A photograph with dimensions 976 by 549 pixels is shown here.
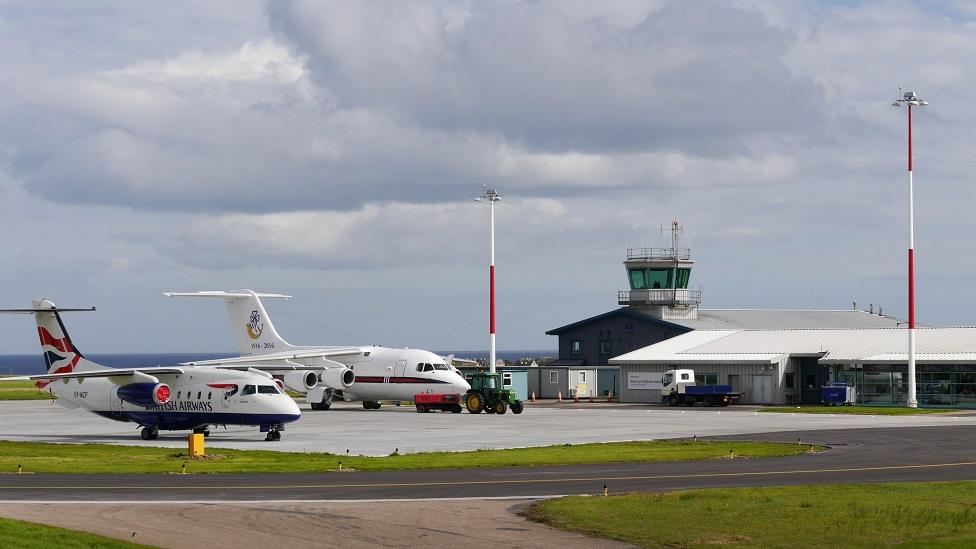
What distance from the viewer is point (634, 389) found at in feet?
290

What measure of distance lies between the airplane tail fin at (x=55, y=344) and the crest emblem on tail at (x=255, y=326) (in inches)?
1234

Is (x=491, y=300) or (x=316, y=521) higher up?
(x=491, y=300)

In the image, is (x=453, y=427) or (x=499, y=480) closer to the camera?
(x=499, y=480)

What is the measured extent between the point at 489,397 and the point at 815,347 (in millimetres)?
26190

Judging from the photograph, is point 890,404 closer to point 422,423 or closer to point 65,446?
point 422,423

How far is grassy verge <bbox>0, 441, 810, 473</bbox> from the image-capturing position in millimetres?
35688

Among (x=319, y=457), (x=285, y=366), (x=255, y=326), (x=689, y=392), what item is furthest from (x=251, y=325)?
(x=319, y=457)

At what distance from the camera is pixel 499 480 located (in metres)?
32.3

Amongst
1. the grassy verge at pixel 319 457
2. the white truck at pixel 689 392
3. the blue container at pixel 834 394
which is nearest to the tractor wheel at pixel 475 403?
the white truck at pixel 689 392

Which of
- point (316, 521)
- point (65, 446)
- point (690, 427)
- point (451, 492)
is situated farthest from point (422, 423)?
point (316, 521)

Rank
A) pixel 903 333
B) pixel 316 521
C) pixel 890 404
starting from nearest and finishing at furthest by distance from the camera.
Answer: pixel 316 521, pixel 890 404, pixel 903 333

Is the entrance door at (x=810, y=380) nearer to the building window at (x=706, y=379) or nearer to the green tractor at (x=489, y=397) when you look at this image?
the building window at (x=706, y=379)

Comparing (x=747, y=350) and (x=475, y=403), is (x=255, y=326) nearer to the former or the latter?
(x=475, y=403)

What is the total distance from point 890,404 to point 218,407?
47.6m
